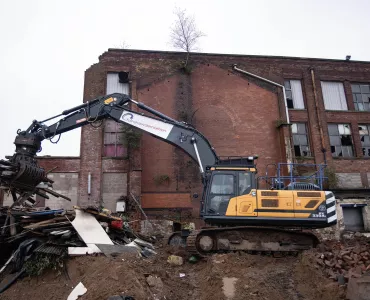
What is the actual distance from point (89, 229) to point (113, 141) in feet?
43.4

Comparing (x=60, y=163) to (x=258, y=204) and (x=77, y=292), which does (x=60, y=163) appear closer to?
(x=258, y=204)

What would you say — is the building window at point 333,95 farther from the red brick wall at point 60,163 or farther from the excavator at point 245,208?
the red brick wall at point 60,163

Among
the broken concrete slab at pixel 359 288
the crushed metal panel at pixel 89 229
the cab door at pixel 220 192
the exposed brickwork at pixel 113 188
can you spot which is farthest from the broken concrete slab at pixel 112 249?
the exposed brickwork at pixel 113 188

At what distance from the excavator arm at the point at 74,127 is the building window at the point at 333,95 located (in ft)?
55.6

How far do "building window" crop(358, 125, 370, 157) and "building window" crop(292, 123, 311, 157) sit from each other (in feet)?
12.9

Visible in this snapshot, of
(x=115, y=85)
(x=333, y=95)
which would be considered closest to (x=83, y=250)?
(x=115, y=85)

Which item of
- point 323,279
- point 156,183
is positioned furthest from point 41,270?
point 156,183

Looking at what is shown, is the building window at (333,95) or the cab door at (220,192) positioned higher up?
the building window at (333,95)

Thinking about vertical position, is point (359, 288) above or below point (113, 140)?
below

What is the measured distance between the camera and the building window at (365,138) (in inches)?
1001

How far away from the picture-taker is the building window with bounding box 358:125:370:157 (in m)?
25.4

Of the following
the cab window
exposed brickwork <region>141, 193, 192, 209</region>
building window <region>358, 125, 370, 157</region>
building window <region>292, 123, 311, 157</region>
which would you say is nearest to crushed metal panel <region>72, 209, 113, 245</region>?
the cab window

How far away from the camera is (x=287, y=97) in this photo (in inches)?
1022

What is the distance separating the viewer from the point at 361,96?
2705cm
